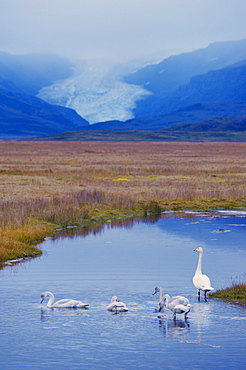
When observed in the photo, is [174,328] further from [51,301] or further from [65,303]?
[51,301]

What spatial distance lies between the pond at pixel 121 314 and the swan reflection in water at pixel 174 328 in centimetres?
2

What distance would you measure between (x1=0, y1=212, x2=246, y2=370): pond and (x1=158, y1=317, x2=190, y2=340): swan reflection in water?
0.07ft

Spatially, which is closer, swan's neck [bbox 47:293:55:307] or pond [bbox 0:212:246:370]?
pond [bbox 0:212:246:370]

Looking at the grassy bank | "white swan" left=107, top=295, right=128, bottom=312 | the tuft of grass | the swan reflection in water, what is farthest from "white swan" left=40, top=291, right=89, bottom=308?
the grassy bank

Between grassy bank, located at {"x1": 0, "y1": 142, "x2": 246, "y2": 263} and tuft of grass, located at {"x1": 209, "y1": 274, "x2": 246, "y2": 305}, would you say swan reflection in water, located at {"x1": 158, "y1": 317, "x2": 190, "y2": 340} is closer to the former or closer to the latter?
tuft of grass, located at {"x1": 209, "y1": 274, "x2": 246, "y2": 305}

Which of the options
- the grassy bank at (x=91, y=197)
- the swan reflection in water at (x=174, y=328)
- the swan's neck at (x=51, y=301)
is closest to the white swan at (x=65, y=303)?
the swan's neck at (x=51, y=301)

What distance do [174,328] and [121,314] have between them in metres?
1.35

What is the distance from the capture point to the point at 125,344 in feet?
37.1

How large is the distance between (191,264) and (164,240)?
485cm

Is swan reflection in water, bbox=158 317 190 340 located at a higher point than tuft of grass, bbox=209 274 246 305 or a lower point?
lower

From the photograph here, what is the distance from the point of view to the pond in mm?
10695

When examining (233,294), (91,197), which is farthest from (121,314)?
(91,197)

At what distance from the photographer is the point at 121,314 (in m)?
13.3

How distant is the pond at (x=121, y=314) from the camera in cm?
1070
